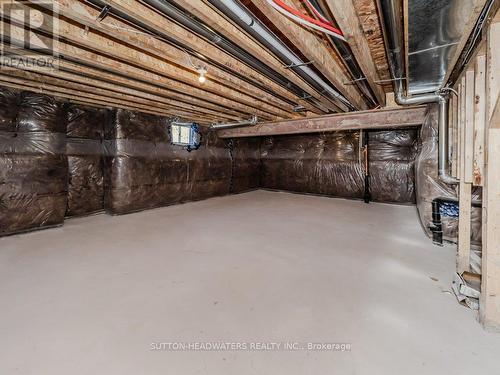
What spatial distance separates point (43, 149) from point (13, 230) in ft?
3.54

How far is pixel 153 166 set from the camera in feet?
13.6

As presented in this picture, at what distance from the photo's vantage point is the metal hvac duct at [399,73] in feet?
4.09

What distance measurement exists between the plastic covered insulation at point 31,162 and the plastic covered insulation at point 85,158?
36 cm

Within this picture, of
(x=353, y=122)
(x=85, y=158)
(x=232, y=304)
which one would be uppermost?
(x=353, y=122)

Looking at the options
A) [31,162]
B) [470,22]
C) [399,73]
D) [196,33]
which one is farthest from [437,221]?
→ [31,162]

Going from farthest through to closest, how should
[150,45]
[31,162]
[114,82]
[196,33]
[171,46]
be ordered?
[31,162]
[114,82]
[171,46]
[150,45]
[196,33]

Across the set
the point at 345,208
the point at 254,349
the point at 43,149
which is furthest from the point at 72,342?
the point at 345,208

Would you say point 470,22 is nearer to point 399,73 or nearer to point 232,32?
point 399,73

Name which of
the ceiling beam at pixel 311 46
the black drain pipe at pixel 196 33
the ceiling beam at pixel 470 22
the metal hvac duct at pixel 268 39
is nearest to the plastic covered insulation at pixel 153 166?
the black drain pipe at pixel 196 33

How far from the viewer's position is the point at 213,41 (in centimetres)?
159

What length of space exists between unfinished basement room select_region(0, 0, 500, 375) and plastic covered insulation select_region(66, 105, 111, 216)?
27 mm

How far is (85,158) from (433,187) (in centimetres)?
506

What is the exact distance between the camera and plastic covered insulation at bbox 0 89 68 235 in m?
2.71

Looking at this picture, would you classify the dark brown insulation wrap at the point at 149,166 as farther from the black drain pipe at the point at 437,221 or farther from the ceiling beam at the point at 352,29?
the black drain pipe at the point at 437,221
